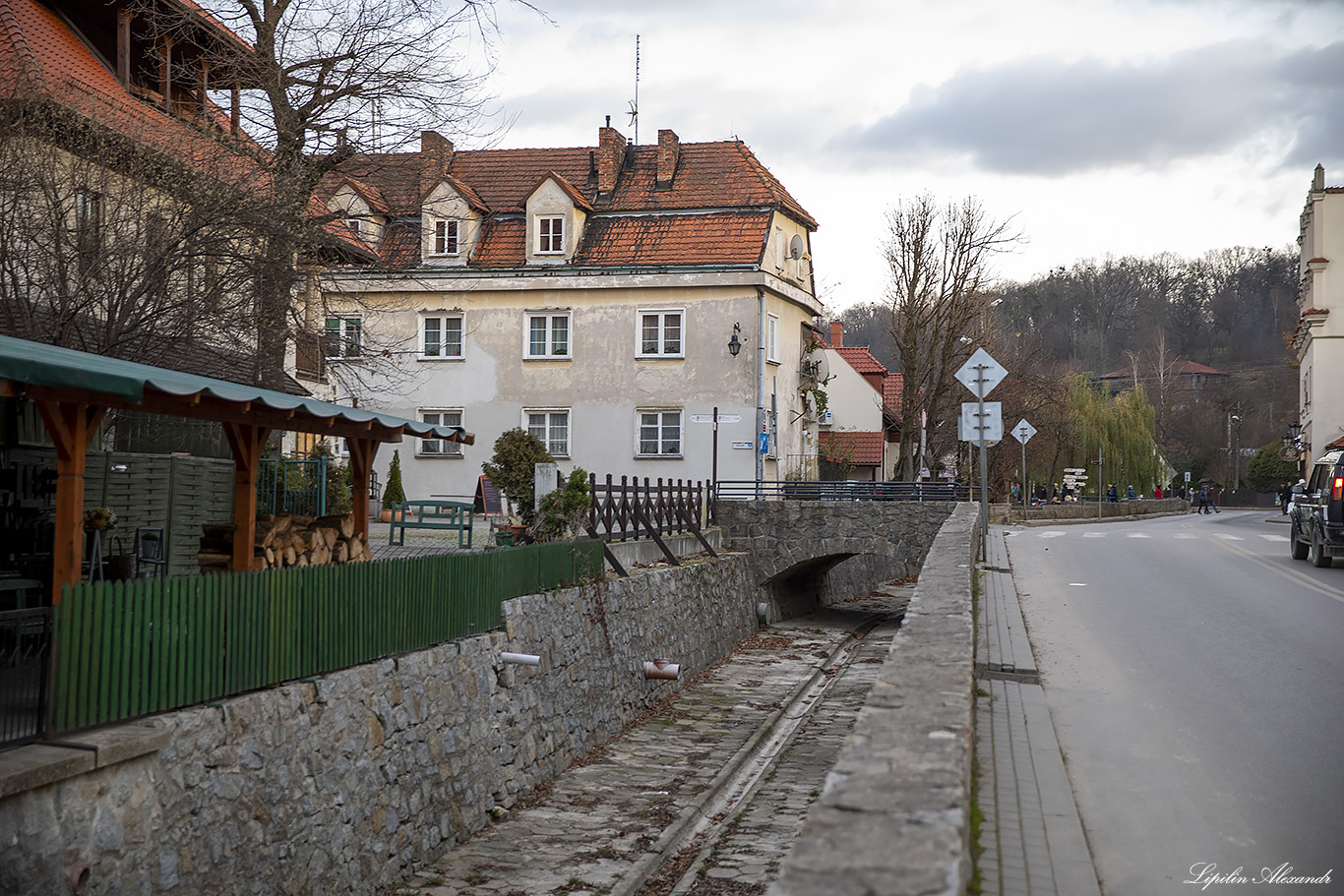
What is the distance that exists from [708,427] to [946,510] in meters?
7.57

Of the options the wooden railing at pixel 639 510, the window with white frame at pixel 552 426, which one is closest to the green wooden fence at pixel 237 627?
the wooden railing at pixel 639 510

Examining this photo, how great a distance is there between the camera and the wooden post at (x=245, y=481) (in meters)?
11.2

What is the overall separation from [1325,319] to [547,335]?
103ft

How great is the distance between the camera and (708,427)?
3472cm

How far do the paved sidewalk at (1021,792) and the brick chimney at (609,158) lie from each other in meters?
29.0

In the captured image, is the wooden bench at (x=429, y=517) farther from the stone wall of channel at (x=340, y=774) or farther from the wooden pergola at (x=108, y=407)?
the wooden pergola at (x=108, y=407)

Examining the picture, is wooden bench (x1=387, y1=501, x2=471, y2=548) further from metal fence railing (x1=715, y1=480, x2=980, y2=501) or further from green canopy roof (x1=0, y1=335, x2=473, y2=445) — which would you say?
metal fence railing (x1=715, y1=480, x2=980, y2=501)

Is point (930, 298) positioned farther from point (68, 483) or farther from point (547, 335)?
point (68, 483)

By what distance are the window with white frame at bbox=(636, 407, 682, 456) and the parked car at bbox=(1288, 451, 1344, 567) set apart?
17.2m

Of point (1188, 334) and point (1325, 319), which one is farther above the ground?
point (1188, 334)

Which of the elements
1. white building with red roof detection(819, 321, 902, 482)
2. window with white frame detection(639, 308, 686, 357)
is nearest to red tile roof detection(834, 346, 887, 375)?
white building with red roof detection(819, 321, 902, 482)

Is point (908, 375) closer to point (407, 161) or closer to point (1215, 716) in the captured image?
point (407, 161)

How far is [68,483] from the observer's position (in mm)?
8273

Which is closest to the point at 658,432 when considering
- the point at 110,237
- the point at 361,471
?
the point at 361,471
